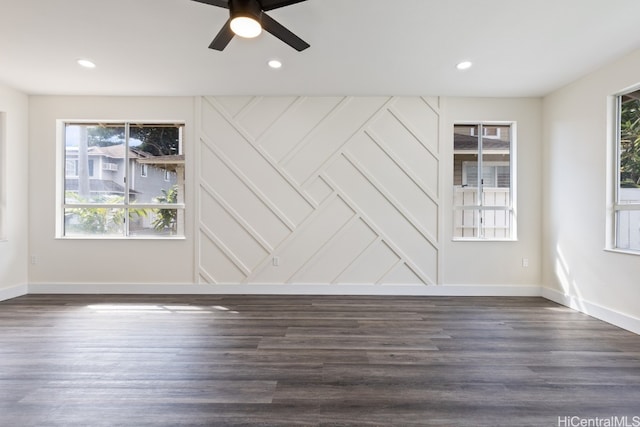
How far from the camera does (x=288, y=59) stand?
3.24 meters

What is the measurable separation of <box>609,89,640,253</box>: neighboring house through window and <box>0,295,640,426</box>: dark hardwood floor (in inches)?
38.4

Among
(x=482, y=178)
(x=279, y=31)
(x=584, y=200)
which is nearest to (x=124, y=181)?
(x=279, y=31)

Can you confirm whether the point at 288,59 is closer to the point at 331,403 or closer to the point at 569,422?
the point at 331,403

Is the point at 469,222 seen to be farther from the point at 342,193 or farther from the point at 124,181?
the point at 124,181

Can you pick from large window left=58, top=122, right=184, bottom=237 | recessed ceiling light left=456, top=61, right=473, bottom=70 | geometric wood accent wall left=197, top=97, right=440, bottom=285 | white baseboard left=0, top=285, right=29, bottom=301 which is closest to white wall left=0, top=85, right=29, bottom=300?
white baseboard left=0, top=285, right=29, bottom=301

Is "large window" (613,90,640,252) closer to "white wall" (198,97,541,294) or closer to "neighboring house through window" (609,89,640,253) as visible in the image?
"neighboring house through window" (609,89,640,253)

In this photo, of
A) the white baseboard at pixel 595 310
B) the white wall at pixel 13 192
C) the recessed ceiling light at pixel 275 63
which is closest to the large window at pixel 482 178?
the white baseboard at pixel 595 310

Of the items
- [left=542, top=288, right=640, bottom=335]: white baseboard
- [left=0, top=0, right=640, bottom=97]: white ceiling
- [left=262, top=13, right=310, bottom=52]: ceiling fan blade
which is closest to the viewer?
[left=262, top=13, right=310, bottom=52]: ceiling fan blade

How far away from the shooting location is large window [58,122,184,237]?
4422mm

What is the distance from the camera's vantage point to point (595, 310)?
343 centimetres

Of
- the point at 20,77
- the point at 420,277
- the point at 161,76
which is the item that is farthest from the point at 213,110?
the point at 420,277

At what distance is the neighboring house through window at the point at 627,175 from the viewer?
3.14 meters

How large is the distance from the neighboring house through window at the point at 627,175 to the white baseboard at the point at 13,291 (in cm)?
728

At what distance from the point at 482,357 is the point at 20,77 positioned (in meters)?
5.75
